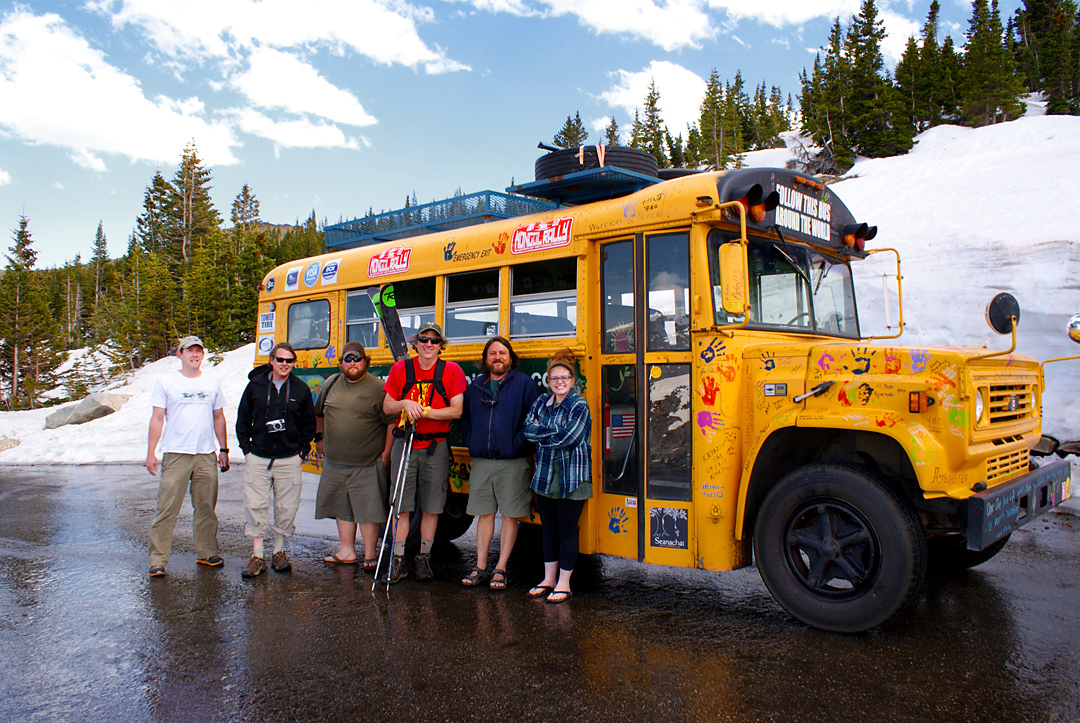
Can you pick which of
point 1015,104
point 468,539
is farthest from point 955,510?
point 1015,104

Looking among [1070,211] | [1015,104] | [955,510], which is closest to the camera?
[955,510]

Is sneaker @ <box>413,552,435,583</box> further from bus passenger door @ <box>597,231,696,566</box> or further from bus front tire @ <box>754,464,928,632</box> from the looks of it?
bus front tire @ <box>754,464,928,632</box>

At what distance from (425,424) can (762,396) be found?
263cm

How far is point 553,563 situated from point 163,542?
336 centimetres

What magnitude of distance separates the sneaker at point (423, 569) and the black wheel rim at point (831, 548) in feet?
9.33

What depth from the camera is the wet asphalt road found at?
3.43 meters

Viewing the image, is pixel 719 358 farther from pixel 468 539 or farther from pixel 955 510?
pixel 468 539

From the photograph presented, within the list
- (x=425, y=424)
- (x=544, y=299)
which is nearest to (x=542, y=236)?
(x=544, y=299)

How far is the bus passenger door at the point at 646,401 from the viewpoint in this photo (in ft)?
15.6

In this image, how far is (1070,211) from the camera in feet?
57.7

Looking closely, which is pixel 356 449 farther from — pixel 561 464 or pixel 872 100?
pixel 872 100

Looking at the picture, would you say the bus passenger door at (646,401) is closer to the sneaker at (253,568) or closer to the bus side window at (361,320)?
the bus side window at (361,320)

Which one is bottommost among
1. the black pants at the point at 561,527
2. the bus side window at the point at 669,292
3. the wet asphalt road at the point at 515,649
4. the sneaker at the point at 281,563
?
the wet asphalt road at the point at 515,649

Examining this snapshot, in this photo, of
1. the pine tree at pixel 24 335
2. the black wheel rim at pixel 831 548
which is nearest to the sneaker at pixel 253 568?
the black wheel rim at pixel 831 548
